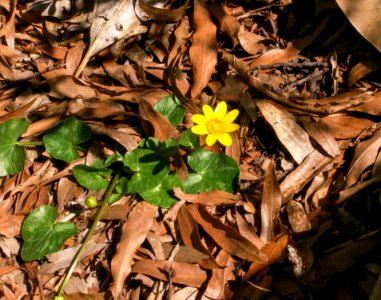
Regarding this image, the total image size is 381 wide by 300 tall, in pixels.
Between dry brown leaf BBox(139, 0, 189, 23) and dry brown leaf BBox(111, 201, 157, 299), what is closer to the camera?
dry brown leaf BBox(111, 201, 157, 299)

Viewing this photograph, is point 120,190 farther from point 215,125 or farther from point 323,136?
point 323,136

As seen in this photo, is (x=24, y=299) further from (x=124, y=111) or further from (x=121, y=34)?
(x=121, y=34)

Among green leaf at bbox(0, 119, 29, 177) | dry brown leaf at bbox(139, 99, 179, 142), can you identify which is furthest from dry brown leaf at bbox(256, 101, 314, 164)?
green leaf at bbox(0, 119, 29, 177)

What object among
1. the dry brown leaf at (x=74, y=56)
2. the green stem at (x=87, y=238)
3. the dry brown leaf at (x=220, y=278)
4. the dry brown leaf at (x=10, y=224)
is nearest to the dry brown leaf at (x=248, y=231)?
the dry brown leaf at (x=220, y=278)

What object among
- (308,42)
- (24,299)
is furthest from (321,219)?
(24,299)

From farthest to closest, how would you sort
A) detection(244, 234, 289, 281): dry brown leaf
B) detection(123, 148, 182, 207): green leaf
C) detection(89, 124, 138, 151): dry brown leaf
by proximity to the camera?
detection(89, 124, 138, 151): dry brown leaf
detection(123, 148, 182, 207): green leaf
detection(244, 234, 289, 281): dry brown leaf

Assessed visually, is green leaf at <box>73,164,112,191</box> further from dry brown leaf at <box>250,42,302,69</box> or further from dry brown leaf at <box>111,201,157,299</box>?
dry brown leaf at <box>250,42,302,69</box>

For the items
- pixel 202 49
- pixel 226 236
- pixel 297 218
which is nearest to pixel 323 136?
pixel 297 218
